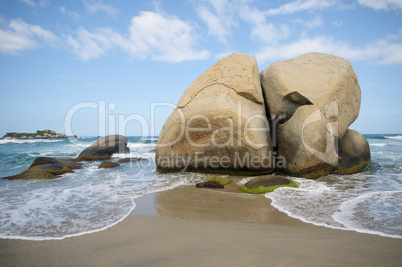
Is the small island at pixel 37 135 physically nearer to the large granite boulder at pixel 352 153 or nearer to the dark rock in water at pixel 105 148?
the dark rock in water at pixel 105 148

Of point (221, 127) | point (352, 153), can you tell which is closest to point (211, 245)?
point (221, 127)

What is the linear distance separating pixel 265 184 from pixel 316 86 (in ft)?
10.7

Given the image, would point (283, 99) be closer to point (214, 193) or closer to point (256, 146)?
point (256, 146)

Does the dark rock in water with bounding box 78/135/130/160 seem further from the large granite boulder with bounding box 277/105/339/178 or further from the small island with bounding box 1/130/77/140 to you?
the small island with bounding box 1/130/77/140

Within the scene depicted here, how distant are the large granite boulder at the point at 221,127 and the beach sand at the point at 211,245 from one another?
3.13m

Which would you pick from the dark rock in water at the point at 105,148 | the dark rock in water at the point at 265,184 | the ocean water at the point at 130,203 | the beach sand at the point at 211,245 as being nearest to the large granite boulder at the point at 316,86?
the ocean water at the point at 130,203

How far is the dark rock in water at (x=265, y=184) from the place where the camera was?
4.72 meters

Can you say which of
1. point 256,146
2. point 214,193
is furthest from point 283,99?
point 214,193

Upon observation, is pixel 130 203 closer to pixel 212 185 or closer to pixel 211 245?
pixel 212 185

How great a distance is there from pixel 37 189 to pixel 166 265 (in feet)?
14.8

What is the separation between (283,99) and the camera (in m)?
6.79

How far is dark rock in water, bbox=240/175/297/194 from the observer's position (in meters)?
4.72

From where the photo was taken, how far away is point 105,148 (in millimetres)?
13305

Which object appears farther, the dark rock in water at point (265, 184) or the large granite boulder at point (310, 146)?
the large granite boulder at point (310, 146)
